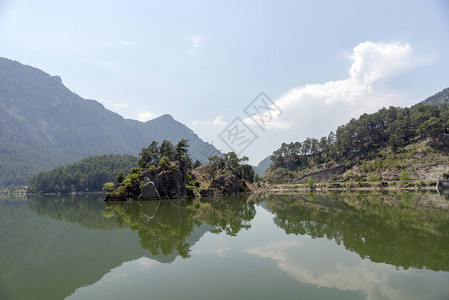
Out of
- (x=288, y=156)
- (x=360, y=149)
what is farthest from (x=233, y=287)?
(x=288, y=156)

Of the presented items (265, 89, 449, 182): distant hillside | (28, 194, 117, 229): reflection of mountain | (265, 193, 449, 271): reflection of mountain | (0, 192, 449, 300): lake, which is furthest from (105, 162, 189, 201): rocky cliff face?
(265, 89, 449, 182): distant hillside

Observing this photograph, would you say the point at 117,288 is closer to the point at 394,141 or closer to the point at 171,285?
the point at 171,285

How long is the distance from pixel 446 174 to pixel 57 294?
282 ft

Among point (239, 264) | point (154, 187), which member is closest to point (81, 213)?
point (154, 187)

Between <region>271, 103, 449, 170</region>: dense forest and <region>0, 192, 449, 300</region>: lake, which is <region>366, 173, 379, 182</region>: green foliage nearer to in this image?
<region>271, 103, 449, 170</region>: dense forest

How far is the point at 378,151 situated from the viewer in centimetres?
10200

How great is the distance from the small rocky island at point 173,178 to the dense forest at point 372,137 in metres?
51.4

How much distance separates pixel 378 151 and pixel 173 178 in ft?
298

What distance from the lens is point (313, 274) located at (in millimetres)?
10070

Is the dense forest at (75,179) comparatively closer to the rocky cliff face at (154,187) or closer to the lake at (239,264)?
the rocky cliff face at (154,187)

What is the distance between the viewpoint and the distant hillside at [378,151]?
77688 mm

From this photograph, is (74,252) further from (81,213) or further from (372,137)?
(372,137)

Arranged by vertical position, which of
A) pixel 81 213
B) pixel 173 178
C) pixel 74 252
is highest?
pixel 173 178

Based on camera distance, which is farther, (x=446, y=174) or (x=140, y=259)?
(x=446, y=174)
